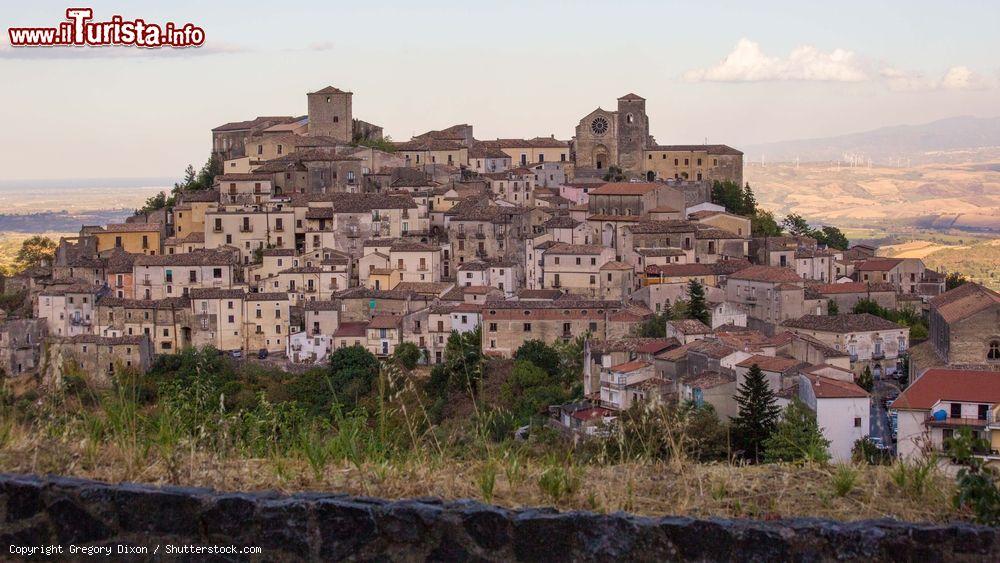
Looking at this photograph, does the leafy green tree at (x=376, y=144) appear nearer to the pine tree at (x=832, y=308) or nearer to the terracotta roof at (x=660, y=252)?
the terracotta roof at (x=660, y=252)

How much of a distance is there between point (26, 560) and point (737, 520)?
2.48 m

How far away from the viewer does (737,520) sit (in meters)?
4.26

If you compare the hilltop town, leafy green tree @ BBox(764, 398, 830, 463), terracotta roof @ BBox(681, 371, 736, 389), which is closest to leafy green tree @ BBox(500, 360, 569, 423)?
the hilltop town

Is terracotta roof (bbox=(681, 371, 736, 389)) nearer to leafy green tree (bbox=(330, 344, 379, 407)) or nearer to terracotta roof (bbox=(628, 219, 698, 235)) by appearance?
leafy green tree (bbox=(330, 344, 379, 407))

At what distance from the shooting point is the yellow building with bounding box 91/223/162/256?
39.4 m

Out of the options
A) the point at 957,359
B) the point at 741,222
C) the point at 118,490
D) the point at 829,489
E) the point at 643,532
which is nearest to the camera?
the point at 643,532

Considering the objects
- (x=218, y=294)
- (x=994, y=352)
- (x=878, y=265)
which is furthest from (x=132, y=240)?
(x=994, y=352)

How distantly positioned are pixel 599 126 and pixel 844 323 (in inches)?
860

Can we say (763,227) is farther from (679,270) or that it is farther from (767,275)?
(767,275)

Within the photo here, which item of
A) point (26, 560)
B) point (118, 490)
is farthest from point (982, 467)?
point (26, 560)

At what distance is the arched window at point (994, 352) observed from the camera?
85.6ft

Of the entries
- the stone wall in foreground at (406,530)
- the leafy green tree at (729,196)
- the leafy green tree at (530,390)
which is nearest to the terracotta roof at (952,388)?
the leafy green tree at (530,390)

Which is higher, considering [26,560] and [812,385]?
[26,560]

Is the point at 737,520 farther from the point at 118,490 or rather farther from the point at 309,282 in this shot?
the point at 309,282
